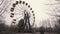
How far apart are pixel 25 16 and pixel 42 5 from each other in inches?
8.6

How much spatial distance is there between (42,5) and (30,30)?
0.30 metres

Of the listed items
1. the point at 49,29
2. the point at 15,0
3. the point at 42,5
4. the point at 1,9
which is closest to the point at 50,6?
the point at 42,5

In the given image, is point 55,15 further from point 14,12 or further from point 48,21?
point 14,12

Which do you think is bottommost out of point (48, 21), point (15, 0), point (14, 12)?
point (48, 21)

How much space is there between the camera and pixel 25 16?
138 centimetres

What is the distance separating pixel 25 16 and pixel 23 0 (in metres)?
0.17

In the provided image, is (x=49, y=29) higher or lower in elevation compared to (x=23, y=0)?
lower

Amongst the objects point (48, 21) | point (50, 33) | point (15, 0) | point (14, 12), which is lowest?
point (50, 33)

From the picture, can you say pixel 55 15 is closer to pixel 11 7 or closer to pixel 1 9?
pixel 11 7

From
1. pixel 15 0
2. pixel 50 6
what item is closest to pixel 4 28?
pixel 15 0

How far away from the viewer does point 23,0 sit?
138 centimetres

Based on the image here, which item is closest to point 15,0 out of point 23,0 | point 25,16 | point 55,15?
point 23,0

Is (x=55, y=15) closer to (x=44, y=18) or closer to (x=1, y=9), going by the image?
(x=44, y=18)

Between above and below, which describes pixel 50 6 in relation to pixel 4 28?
above
